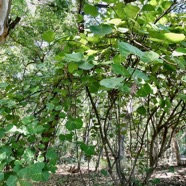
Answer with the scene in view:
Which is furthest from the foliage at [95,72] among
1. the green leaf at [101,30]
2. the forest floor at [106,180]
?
the forest floor at [106,180]

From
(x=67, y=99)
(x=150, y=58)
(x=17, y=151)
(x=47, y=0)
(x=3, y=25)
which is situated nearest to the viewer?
(x=150, y=58)

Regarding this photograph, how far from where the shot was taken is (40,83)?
3.57ft

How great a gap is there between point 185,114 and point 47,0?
146 inches

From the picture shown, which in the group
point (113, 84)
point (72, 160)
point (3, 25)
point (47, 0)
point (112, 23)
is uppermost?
point (47, 0)

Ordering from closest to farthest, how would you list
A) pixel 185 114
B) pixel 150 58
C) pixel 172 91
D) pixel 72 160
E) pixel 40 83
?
pixel 150 58 < pixel 40 83 < pixel 172 91 < pixel 185 114 < pixel 72 160

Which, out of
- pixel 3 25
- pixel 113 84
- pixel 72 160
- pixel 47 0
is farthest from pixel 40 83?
pixel 72 160

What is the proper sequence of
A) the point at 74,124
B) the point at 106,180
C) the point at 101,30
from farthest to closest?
the point at 106,180 → the point at 74,124 → the point at 101,30

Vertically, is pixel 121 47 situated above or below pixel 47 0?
below

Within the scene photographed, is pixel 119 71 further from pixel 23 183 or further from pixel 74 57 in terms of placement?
pixel 23 183

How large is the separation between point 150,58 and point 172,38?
100 millimetres

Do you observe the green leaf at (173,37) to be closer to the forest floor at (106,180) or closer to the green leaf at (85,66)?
the green leaf at (85,66)

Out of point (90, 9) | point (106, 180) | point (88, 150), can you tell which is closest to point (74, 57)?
point (90, 9)

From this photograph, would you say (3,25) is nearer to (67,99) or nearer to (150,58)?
(67,99)

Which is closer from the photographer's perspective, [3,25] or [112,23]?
[112,23]
